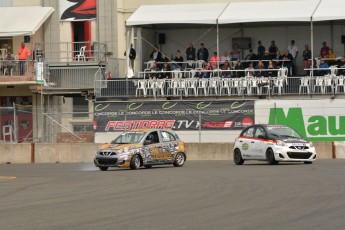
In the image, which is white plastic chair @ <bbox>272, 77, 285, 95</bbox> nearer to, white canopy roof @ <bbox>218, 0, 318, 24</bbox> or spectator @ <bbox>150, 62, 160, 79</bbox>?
white canopy roof @ <bbox>218, 0, 318, 24</bbox>

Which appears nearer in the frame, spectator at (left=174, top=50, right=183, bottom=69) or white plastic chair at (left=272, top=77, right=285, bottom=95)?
white plastic chair at (left=272, top=77, right=285, bottom=95)

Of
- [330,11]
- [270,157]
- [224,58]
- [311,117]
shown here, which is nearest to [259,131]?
[270,157]

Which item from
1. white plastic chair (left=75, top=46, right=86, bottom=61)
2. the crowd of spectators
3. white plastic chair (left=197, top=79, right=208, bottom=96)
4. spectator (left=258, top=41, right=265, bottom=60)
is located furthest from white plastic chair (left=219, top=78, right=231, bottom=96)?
white plastic chair (left=75, top=46, right=86, bottom=61)

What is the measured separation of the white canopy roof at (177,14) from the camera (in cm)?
4550

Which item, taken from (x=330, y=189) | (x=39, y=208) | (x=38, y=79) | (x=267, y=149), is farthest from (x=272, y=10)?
(x=39, y=208)

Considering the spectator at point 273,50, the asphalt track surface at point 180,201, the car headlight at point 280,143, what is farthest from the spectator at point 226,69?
the asphalt track surface at point 180,201

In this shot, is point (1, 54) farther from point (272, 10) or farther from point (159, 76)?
point (272, 10)

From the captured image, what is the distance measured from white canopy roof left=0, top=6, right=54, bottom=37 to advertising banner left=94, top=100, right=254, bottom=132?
7.99m

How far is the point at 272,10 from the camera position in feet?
149

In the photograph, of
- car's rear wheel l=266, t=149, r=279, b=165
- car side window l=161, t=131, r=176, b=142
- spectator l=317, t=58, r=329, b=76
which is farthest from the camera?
spectator l=317, t=58, r=329, b=76

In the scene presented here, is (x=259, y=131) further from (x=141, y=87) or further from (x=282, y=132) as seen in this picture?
(x=141, y=87)

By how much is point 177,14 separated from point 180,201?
99.9ft

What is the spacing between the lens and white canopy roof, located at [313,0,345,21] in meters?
43.0

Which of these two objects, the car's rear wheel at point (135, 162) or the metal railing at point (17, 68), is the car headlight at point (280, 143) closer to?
the car's rear wheel at point (135, 162)
